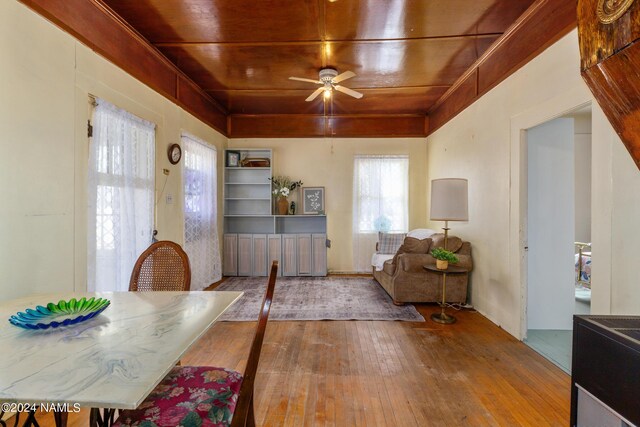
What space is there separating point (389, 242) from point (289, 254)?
5.45ft

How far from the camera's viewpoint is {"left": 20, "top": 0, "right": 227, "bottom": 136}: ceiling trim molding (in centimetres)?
196

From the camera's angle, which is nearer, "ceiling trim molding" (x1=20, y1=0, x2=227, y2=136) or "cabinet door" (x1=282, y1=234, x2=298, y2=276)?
"ceiling trim molding" (x1=20, y1=0, x2=227, y2=136)

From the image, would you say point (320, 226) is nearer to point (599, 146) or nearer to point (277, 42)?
point (277, 42)

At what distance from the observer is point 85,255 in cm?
214

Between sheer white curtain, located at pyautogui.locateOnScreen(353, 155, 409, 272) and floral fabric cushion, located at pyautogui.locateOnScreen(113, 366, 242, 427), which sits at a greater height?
sheer white curtain, located at pyautogui.locateOnScreen(353, 155, 409, 272)

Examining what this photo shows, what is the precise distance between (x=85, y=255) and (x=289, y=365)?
1.71 metres

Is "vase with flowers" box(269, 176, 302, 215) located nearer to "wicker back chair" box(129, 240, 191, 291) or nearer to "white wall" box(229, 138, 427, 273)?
"white wall" box(229, 138, 427, 273)

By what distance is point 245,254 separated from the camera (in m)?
4.93

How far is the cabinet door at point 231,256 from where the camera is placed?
492 centimetres

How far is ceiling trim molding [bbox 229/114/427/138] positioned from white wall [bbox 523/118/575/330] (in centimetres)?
267

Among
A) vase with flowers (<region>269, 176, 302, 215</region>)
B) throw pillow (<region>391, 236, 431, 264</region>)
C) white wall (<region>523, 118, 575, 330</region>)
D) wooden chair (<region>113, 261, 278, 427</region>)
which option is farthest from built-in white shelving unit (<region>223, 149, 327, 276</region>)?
wooden chair (<region>113, 261, 278, 427</region>)

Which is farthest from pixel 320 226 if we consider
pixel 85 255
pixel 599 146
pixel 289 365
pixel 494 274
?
pixel 599 146

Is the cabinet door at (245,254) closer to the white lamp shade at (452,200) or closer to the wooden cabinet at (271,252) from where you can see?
the wooden cabinet at (271,252)

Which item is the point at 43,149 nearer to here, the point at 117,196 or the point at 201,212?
the point at 117,196
